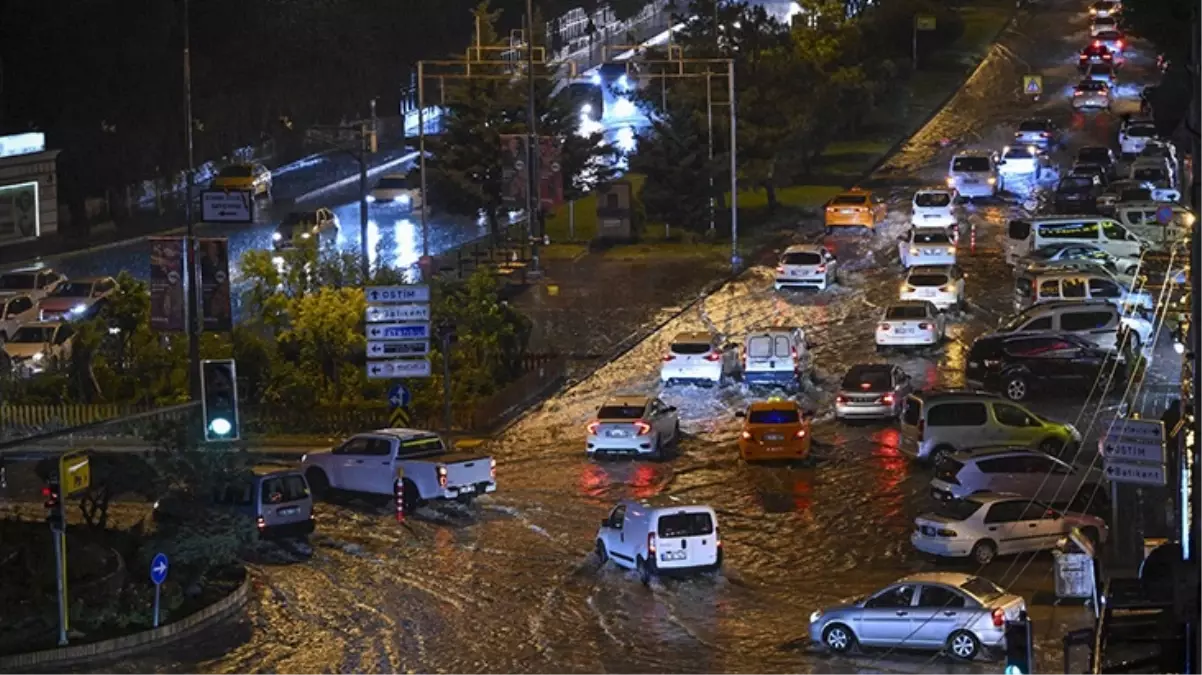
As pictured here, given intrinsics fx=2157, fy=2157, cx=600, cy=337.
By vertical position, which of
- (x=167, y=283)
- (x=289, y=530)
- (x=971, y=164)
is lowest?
(x=289, y=530)

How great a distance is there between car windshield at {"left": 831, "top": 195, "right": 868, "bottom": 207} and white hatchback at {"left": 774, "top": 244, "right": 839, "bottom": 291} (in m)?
9.11

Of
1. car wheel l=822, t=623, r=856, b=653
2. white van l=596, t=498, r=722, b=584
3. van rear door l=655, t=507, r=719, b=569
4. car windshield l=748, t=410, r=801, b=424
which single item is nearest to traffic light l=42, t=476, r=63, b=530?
white van l=596, t=498, r=722, b=584

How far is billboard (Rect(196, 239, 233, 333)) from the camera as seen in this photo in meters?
39.0

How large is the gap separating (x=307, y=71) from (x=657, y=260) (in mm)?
35290

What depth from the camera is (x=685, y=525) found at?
111 feet

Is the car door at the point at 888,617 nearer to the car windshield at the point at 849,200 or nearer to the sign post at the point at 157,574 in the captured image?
the sign post at the point at 157,574

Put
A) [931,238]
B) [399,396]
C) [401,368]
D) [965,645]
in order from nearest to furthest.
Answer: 1. [965,645]
2. [399,396]
3. [401,368]
4. [931,238]

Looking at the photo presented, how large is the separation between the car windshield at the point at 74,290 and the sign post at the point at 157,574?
27.5m

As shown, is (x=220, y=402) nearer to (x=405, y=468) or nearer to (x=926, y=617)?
(x=405, y=468)

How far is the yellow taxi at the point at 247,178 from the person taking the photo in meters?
77.8

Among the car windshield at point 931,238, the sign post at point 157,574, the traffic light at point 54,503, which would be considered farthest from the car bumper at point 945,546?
the car windshield at point 931,238

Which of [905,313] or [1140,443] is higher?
[905,313]

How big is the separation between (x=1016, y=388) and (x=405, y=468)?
14192 millimetres

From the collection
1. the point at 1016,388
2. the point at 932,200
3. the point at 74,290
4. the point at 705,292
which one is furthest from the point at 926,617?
the point at 932,200
